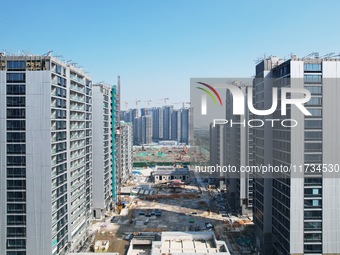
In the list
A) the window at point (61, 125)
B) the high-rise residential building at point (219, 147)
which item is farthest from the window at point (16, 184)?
the high-rise residential building at point (219, 147)

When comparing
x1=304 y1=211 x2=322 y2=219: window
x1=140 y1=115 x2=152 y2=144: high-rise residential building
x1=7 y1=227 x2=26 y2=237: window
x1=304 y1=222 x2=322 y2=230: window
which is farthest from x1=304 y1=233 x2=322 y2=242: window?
x1=140 y1=115 x2=152 y2=144: high-rise residential building

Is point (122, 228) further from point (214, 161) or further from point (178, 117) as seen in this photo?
point (178, 117)

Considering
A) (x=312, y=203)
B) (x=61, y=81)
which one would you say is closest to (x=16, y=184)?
(x=61, y=81)

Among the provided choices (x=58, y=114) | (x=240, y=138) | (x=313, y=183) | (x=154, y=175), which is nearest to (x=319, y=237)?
(x=313, y=183)

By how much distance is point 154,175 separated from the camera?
193 feet

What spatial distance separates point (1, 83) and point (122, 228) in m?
19.5

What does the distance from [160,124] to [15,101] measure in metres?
125

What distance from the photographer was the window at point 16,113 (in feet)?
62.0

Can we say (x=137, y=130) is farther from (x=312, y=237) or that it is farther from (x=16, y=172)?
(x=312, y=237)

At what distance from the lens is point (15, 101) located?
744 inches

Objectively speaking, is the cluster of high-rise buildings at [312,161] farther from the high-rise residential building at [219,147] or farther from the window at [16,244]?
the high-rise residential building at [219,147]

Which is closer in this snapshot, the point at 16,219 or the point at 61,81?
the point at 16,219

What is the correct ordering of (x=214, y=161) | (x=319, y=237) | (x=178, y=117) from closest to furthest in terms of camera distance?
(x=319, y=237) → (x=214, y=161) → (x=178, y=117)

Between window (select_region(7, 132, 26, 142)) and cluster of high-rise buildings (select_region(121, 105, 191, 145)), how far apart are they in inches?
4365
